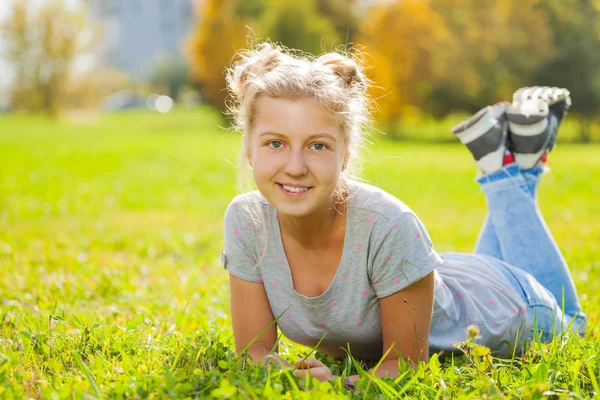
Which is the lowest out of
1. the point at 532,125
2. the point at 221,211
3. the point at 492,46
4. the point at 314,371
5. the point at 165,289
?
the point at 221,211

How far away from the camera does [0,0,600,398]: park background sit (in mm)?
2549

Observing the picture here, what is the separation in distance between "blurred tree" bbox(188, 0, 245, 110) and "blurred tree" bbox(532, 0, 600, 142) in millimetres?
17440

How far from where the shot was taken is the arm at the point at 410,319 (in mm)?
2795

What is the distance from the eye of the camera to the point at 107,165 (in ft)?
51.6

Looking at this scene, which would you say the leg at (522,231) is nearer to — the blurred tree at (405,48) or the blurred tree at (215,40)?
the blurred tree at (405,48)

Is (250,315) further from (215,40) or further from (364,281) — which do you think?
(215,40)

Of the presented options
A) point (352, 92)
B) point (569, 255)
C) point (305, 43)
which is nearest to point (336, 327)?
point (352, 92)

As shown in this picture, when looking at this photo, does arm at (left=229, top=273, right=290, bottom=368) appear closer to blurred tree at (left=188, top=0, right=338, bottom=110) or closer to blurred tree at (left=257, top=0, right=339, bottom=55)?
blurred tree at (left=257, top=0, right=339, bottom=55)

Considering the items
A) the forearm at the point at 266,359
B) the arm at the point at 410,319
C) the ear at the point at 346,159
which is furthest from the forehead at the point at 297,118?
the forearm at the point at 266,359

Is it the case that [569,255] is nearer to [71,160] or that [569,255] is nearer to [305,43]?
[71,160]

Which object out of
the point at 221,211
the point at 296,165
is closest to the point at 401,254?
the point at 296,165

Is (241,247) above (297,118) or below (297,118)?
below

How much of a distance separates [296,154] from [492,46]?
26.4 m

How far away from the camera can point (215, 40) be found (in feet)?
128
